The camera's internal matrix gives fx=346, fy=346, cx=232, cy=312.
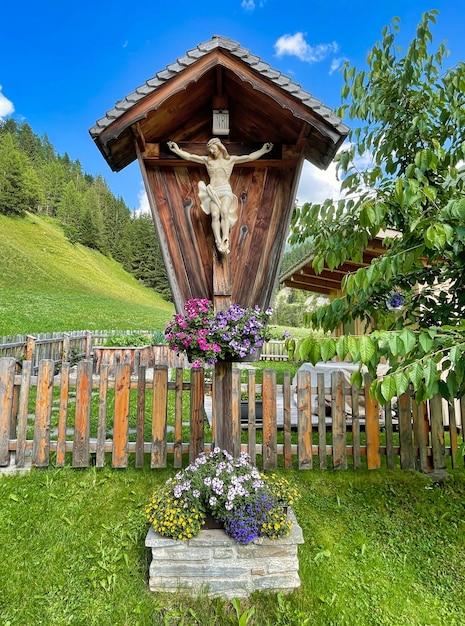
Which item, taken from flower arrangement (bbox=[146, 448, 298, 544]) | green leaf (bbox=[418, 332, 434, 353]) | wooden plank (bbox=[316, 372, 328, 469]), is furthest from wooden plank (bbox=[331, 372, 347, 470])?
green leaf (bbox=[418, 332, 434, 353])

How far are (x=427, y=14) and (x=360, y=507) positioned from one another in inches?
174

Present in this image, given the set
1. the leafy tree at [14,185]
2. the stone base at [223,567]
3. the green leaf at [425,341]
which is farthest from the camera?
the leafy tree at [14,185]

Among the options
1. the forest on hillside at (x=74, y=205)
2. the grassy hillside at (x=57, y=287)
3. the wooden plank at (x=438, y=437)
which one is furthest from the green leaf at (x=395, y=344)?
the forest on hillside at (x=74, y=205)

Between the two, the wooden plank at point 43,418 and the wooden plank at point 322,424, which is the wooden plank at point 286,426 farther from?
the wooden plank at point 43,418

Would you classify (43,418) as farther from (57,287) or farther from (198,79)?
(57,287)

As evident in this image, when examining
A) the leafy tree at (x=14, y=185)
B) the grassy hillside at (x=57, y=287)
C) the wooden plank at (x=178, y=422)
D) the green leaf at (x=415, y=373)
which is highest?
the leafy tree at (x=14, y=185)

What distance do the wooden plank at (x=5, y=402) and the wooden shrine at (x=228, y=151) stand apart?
2.34 m

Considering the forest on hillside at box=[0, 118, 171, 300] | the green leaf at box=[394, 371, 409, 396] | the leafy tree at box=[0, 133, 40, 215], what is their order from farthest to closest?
1. the forest on hillside at box=[0, 118, 171, 300]
2. the leafy tree at box=[0, 133, 40, 215]
3. the green leaf at box=[394, 371, 409, 396]

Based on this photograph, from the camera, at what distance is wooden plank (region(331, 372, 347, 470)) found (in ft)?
12.9

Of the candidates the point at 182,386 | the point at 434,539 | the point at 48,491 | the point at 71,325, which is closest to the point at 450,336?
the point at 434,539

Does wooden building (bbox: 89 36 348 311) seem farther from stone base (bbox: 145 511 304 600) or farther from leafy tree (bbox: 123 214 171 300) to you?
leafy tree (bbox: 123 214 171 300)

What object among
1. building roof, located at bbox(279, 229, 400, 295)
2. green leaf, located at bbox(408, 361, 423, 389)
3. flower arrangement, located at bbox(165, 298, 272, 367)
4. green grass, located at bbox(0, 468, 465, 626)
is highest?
building roof, located at bbox(279, 229, 400, 295)

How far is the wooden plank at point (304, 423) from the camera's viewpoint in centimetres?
391

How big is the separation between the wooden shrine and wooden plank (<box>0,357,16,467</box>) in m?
2.34
